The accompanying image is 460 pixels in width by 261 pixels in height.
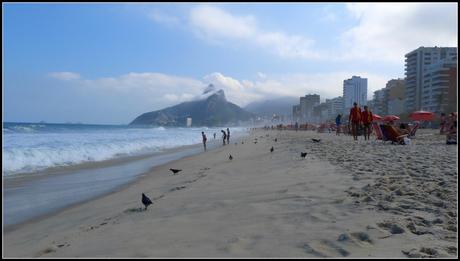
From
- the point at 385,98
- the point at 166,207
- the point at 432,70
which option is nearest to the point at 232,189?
the point at 166,207

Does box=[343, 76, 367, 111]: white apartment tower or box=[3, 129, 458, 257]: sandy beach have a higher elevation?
box=[343, 76, 367, 111]: white apartment tower

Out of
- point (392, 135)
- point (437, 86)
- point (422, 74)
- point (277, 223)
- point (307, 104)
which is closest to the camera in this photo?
point (277, 223)

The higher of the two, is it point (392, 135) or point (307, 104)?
point (307, 104)

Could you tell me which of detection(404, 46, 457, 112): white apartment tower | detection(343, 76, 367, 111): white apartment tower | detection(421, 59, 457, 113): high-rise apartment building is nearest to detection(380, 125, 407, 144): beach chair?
detection(343, 76, 367, 111): white apartment tower

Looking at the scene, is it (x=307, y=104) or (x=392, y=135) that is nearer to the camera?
(x=392, y=135)

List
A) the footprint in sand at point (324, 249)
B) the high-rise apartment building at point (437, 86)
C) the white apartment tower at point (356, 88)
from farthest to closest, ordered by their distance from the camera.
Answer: the high-rise apartment building at point (437, 86)
the white apartment tower at point (356, 88)
the footprint in sand at point (324, 249)

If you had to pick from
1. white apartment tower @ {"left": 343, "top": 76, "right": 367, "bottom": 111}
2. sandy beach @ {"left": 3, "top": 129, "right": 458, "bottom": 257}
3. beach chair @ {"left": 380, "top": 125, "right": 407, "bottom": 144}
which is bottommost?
sandy beach @ {"left": 3, "top": 129, "right": 458, "bottom": 257}

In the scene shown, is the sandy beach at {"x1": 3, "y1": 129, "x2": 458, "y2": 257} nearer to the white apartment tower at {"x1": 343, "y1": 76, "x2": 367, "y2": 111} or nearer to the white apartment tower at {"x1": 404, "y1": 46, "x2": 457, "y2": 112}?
the white apartment tower at {"x1": 343, "y1": 76, "x2": 367, "y2": 111}

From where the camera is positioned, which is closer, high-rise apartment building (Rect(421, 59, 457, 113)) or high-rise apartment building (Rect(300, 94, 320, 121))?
high-rise apartment building (Rect(421, 59, 457, 113))

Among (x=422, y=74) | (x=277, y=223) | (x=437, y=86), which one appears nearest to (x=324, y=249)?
(x=277, y=223)

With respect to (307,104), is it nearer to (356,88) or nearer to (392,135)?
(356,88)

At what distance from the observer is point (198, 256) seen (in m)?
3.09

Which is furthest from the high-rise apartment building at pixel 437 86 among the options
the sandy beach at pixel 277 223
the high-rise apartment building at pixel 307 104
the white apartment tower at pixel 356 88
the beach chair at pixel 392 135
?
the sandy beach at pixel 277 223

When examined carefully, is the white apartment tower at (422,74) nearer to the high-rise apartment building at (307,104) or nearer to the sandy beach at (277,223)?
the high-rise apartment building at (307,104)
